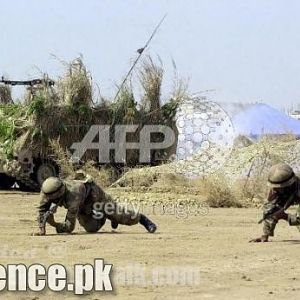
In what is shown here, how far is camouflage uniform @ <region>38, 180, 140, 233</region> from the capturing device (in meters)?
13.2

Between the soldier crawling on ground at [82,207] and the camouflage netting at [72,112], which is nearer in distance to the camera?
the soldier crawling on ground at [82,207]

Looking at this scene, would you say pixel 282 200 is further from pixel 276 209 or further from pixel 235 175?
pixel 235 175

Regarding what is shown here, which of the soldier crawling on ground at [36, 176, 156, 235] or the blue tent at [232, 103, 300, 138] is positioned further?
the blue tent at [232, 103, 300, 138]

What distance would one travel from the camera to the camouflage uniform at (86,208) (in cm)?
1316

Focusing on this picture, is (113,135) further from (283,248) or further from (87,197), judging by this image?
(283,248)

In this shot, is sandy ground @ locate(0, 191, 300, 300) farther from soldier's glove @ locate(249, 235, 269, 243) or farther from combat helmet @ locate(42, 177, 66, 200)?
combat helmet @ locate(42, 177, 66, 200)

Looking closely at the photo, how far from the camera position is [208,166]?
22047 mm

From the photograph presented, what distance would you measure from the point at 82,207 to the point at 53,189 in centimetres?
73

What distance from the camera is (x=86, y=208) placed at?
536 inches

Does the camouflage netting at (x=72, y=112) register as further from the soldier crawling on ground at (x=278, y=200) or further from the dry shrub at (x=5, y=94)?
the soldier crawling on ground at (x=278, y=200)

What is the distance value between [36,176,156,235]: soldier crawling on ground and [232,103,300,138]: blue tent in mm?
14412

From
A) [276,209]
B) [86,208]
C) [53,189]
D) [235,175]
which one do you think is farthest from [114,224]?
[235,175]

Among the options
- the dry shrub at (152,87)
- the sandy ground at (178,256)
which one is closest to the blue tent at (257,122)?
the dry shrub at (152,87)

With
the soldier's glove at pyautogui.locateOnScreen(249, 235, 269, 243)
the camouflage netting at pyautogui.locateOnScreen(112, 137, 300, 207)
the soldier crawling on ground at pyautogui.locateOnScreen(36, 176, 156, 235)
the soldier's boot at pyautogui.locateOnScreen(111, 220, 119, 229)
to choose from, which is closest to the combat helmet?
the soldier crawling on ground at pyautogui.locateOnScreen(36, 176, 156, 235)
